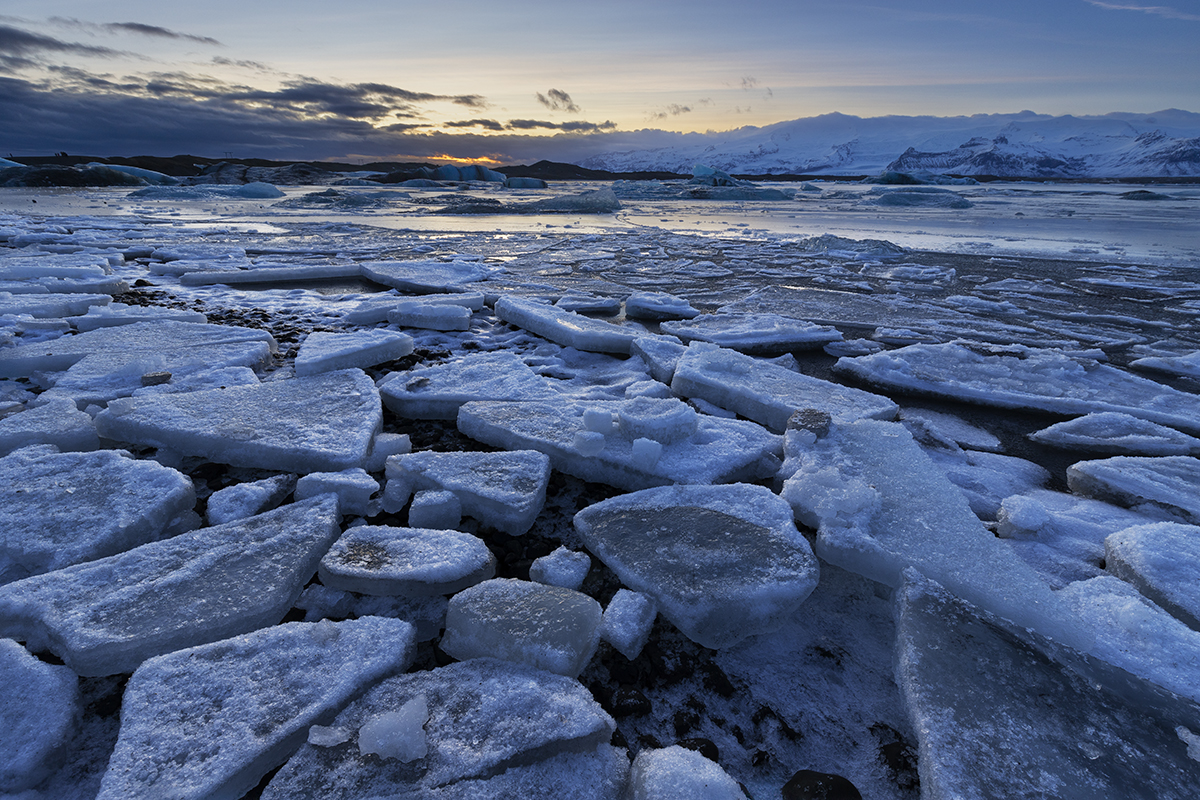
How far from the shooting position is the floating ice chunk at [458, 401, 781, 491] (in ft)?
5.71

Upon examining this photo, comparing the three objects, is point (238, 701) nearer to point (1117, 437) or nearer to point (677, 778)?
point (677, 778)

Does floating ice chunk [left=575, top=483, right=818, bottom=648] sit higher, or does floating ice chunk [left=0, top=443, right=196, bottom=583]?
floating ice chunk [left=0, top=443, right=196, bottom=583]

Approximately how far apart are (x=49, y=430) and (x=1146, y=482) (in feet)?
12.2

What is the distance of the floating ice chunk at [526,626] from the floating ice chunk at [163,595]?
1.43 ft

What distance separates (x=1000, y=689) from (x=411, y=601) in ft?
4.09

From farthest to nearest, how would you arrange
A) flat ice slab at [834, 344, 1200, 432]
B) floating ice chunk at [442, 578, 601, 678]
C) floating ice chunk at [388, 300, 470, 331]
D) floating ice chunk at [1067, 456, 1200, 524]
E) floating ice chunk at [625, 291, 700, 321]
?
floating ice chunk at [625, 291, 700, 321] < floating ice chunk at [388, 300, 470, 331] < flat ice slab at [834, 344, 1200, 432] < floating ice chunk at [1067, 456, 1200, 524] < floating ice chunk at [442, 578, 601, 678]

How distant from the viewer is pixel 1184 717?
948 millimetres

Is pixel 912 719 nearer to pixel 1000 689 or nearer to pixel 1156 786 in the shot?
pixel 1000 689

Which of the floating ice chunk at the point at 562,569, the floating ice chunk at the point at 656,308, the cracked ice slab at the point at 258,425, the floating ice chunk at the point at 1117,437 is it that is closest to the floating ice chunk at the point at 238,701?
the floating ice chunk at the point at 562,569

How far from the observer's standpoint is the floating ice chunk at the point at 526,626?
3.43ft

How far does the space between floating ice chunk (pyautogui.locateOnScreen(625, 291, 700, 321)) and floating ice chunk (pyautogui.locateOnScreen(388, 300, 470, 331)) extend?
127 centimetres

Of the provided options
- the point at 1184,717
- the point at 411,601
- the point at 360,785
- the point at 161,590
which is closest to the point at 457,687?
the point at 360,785

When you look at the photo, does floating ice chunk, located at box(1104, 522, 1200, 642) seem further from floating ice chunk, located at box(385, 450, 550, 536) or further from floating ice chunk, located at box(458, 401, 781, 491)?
floating ice chunk, located at box(385, 450, 550, 536)

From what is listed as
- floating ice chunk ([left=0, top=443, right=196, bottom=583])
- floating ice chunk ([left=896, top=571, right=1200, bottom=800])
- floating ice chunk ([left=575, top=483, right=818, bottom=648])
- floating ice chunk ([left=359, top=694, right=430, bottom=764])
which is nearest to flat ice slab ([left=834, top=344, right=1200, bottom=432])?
floating ice chunk ([left=575, top=483, right=818, bottom=648])
